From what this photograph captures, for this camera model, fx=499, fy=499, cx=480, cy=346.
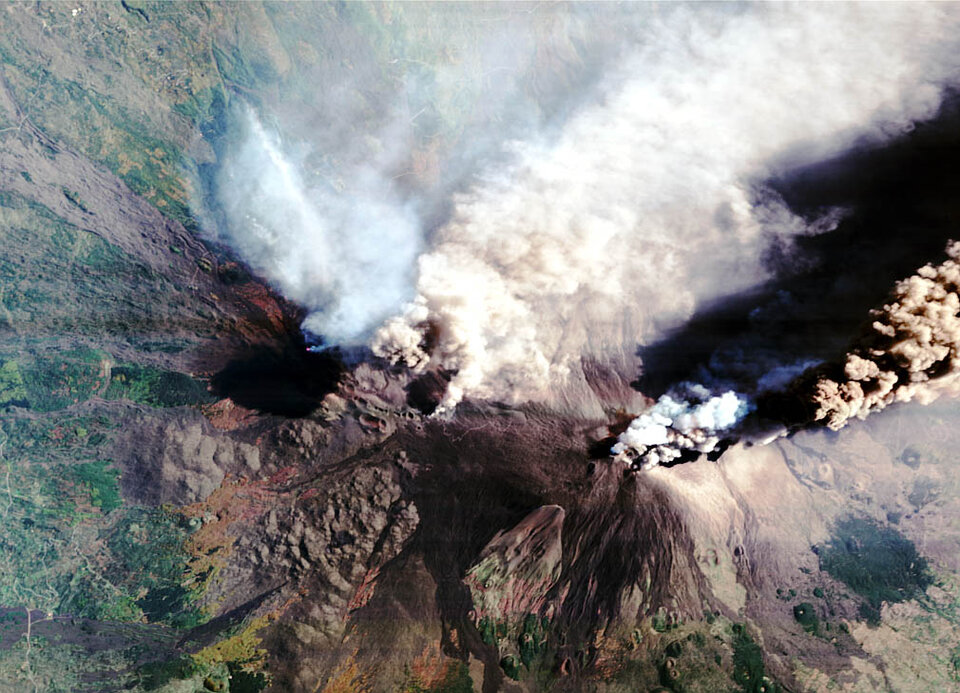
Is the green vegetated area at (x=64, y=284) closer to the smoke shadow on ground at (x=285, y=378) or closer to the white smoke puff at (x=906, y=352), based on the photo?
the smoke shadow on ground at (x=285, y=378)

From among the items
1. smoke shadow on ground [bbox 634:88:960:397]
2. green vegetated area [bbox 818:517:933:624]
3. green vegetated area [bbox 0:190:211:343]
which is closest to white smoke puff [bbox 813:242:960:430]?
smoke shadow on ground [bbox 634:88:960:397]

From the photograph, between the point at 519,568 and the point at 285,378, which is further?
the point at 285,378

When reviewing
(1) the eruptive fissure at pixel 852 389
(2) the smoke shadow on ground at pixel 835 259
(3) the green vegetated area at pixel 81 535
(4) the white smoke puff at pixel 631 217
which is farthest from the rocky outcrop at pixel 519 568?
(3) the green vegetated area at pixel 81 535

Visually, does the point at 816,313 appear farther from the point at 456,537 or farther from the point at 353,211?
Result: the point at 353,211

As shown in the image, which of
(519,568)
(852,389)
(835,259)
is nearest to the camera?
(852,389)

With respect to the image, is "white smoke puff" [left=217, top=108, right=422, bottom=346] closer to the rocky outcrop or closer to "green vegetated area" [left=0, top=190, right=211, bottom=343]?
"green vegetated area" [left=0, top=190, right=211, bottom=343]

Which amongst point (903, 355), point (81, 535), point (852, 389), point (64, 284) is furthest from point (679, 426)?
point (64, 284)

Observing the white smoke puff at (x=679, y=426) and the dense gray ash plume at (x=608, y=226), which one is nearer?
the white smoke puff at (x=679, y=426)

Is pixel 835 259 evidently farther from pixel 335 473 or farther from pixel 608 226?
pixel 335 473
